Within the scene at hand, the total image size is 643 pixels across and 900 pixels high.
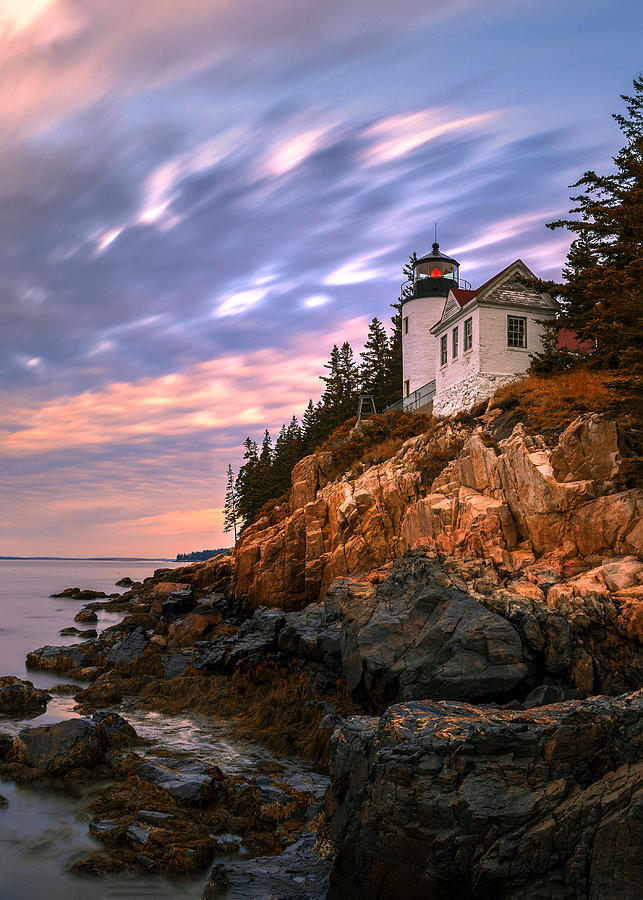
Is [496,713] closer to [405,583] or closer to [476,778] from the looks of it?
[476,778]

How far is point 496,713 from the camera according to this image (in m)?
8.66

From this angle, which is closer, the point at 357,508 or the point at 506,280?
the point at 357,508

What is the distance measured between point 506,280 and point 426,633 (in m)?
25.0

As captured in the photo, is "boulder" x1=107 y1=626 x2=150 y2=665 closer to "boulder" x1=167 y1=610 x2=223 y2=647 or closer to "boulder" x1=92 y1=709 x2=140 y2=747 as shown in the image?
"boulder" x1=167 y1=610 x2=223 y2=647

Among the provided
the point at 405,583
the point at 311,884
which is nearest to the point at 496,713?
the point at 311,884

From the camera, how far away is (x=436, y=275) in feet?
151

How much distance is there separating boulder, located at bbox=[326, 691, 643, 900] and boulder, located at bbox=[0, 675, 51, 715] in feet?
46.3

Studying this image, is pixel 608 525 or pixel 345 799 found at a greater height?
pixel 608 525

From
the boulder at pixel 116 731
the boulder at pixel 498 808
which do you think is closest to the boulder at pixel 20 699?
the boulder at pixel 116 731

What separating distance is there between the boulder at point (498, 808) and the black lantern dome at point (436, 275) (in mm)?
39570

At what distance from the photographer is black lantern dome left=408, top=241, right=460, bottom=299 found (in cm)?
4494

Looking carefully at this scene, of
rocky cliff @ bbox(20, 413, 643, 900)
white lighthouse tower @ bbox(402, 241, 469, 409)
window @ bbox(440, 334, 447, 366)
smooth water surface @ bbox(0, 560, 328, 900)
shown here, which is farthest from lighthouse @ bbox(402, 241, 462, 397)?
smooth water surface @ bbox(0, 560, 328, 900)

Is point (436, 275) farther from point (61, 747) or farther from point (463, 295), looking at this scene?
point (61, 747)

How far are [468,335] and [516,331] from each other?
260 centimetres
